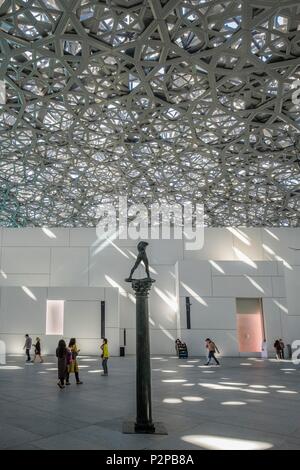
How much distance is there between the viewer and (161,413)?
8.61m

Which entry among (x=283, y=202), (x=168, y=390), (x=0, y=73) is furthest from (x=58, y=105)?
(x=283, y=202)

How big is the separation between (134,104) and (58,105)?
490 centimetres

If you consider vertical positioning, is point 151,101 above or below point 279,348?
above

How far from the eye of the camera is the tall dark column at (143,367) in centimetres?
712

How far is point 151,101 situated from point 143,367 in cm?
1789

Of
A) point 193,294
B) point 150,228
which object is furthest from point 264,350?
point 150,228

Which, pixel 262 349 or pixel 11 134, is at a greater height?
pixel 11 134

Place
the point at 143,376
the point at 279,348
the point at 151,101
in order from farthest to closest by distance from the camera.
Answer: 1. the point at 279,348
2. the point at 151,101
3. the point at 143,376

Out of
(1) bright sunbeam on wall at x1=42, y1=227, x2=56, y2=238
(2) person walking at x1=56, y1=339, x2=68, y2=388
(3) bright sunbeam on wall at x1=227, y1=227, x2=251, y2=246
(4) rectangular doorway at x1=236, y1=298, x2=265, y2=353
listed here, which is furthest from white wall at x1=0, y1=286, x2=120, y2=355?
(2) person walking at x1=56, y1=339, x2=68, y2=388

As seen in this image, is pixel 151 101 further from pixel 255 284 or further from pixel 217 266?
pixel 255 284

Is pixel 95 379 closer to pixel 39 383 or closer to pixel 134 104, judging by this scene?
pixel 39 383

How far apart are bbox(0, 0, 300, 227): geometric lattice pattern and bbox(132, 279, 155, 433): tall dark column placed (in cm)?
1167

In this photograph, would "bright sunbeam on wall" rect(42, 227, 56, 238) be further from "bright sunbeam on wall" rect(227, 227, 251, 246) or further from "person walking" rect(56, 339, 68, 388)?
"person walking" rect(56, 339, 68, 388)

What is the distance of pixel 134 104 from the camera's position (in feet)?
72.9
